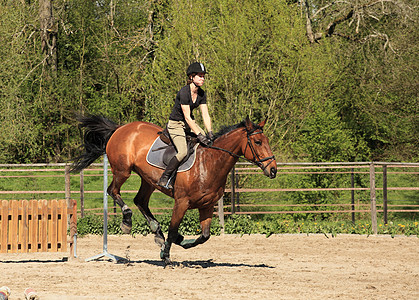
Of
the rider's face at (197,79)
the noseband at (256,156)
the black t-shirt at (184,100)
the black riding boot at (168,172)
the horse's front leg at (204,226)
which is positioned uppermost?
the rider's face at (197,79)

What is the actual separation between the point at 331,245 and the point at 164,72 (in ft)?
23.4

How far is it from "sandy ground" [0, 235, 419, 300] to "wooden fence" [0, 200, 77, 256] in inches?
11.1

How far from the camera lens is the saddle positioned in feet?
29.3

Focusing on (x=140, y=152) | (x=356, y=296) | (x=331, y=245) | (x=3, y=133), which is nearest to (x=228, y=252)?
(x=331, y=245)

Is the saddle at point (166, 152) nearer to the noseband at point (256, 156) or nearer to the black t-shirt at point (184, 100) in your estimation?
the black t-shirt at point (184, 100)

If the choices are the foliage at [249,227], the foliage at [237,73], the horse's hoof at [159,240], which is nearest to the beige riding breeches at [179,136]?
the horse's hoof at [159,240]

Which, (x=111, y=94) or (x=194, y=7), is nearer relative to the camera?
(x=194, y=7)

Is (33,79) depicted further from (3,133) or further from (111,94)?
(3,133)

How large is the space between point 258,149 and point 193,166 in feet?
3.38

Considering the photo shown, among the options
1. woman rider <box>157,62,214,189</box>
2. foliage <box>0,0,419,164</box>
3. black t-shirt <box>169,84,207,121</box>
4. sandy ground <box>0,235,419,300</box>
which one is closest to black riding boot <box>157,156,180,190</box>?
woman rider <box>157,62,214,189</box>

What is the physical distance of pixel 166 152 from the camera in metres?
9.08

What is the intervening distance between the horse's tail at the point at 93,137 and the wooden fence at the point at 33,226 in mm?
872

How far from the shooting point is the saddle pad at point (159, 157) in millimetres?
8922

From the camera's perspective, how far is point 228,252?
454 inches
